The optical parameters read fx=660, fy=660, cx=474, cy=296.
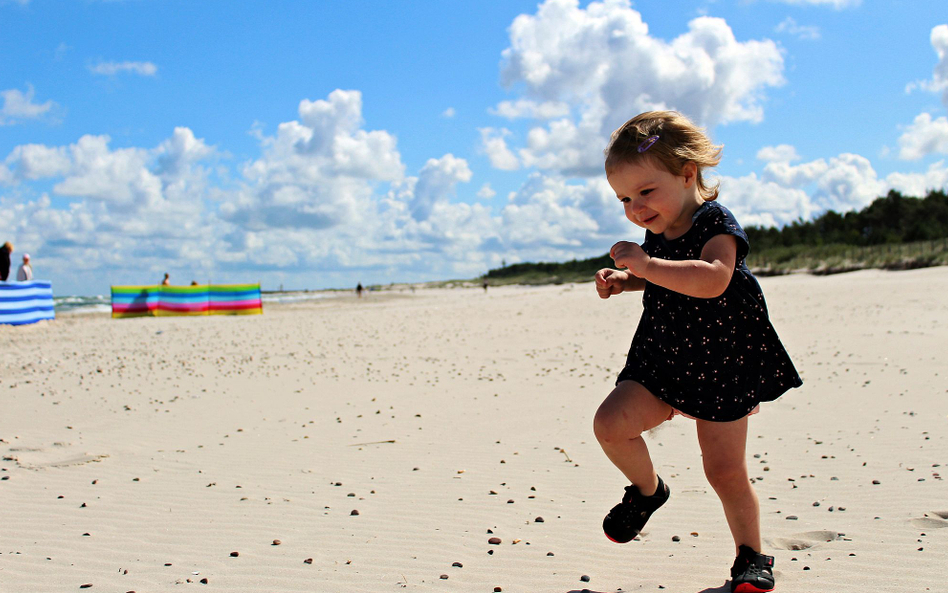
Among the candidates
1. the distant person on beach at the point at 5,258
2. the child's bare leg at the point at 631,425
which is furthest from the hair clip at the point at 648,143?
the distant person on beach at the point at 5,258

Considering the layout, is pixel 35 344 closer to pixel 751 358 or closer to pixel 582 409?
pixel 582 409

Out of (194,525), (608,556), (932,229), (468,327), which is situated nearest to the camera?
(608,556)

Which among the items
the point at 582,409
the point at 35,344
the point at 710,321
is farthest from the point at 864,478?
the point at 35,344

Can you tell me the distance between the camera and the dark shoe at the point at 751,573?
9.28 ft

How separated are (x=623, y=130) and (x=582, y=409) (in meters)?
5.30

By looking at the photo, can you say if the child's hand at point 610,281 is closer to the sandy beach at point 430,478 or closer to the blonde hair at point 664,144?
the blonde hair at point 664,144

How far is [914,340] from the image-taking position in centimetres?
1131

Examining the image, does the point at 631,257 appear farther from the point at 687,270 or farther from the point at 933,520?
the point at 933,520

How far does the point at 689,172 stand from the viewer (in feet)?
9.82

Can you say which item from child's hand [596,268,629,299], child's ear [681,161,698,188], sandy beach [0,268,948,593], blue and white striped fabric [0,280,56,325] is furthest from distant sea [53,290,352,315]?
child's ear [681,161,698,188]

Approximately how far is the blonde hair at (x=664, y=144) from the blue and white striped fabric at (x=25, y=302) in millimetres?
20524

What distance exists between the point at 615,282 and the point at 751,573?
1.43 meters

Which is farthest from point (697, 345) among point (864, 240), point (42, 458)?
point (864, 240)

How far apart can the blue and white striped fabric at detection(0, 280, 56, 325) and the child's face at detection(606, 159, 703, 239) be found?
20.5 m
